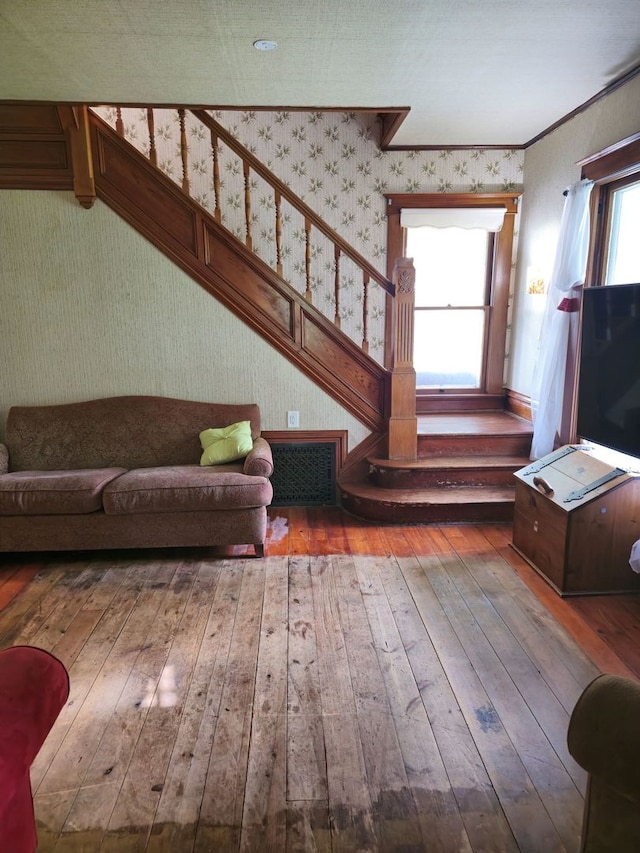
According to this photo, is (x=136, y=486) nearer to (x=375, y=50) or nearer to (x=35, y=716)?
(x=35, y=716)

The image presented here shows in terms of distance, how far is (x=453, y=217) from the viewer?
494 centimetres

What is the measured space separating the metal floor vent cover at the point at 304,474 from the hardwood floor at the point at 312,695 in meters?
0.87

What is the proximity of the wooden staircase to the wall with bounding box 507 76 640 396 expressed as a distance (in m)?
0.78

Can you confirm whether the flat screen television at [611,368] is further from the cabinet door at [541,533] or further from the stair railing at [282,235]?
the stair railing at [282,235]

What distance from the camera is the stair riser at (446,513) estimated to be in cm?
392

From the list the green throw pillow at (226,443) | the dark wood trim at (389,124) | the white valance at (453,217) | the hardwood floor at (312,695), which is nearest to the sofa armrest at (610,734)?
the hardwood floor at (312,695)

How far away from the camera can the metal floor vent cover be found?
430 centimetres

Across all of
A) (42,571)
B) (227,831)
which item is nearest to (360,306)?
(42,571)

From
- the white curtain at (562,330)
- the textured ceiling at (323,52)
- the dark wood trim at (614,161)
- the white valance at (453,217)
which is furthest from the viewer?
the white valance at (453,217)

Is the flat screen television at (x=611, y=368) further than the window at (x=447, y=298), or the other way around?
the window at (x=447, y=298)

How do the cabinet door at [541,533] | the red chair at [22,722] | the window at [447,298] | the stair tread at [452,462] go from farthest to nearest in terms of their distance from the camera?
the window at [447,298] < the stair tread at [452,462] < the cabinet door at [541,533] < the red chair at [22,722]

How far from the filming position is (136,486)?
331cm

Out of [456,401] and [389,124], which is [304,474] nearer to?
[456,401]

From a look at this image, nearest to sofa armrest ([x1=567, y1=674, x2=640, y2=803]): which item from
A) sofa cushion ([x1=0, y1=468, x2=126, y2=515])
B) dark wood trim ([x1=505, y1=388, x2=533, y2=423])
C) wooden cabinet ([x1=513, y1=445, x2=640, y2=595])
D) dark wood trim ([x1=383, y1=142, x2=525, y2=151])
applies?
wooden cabinet ([x1=513, y1=445, x2=640, y2=595])
